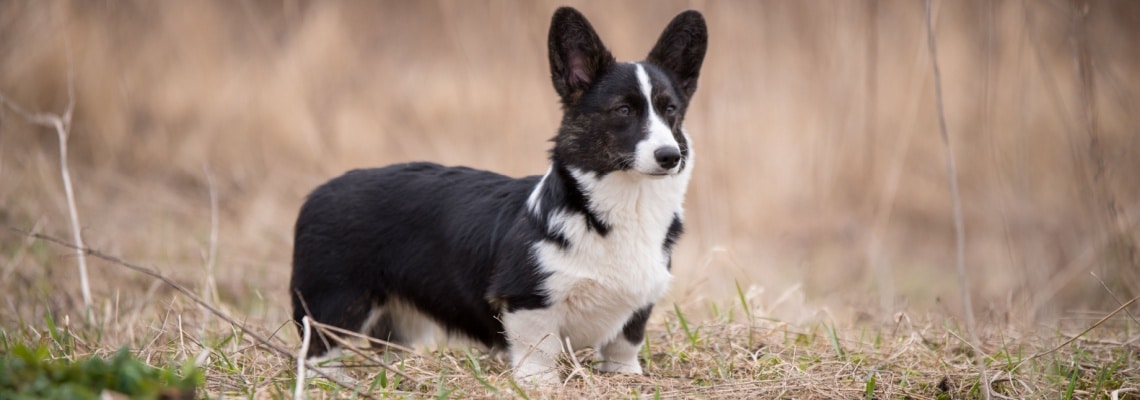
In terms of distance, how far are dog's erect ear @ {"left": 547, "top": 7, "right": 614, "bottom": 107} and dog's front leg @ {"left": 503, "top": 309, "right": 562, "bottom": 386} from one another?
824 millimetres

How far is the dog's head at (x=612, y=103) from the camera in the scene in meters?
3.63

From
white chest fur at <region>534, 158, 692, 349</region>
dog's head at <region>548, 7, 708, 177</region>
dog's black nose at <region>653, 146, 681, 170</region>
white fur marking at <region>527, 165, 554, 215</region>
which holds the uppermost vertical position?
dog's head at <region>548, 7, 708, 177</region>

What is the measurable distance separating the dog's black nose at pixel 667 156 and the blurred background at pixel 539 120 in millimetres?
3335

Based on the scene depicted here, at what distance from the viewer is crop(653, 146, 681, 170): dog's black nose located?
3.51 m

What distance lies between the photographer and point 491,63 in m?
8.55

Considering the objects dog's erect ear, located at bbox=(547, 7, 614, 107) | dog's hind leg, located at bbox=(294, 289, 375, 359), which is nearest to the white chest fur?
dog's erect ear, located at bbox=(547, 7, 614, 107)

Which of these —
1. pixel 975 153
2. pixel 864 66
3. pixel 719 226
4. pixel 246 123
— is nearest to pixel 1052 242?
pixel 975 153

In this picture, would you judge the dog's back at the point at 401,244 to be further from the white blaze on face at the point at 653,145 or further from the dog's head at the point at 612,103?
the white blaze on face at the point at 653,145

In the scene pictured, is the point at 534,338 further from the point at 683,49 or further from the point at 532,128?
the point at 532,128

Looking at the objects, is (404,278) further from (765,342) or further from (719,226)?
(719,226)

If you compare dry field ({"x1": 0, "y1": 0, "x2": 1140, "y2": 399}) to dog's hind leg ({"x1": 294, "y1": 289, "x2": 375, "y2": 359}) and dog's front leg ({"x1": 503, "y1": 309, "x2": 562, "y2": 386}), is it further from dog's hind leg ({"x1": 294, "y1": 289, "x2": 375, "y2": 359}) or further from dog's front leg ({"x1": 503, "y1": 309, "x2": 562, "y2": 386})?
dog's front leg ({"x1": 503, "y1": 309, "x2": 562, "y2": 386})

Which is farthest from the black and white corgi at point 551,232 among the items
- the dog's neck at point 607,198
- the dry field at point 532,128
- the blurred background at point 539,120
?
the blurred background at point 539,120

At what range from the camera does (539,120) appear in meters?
8.34

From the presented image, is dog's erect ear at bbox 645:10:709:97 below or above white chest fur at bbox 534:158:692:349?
above
